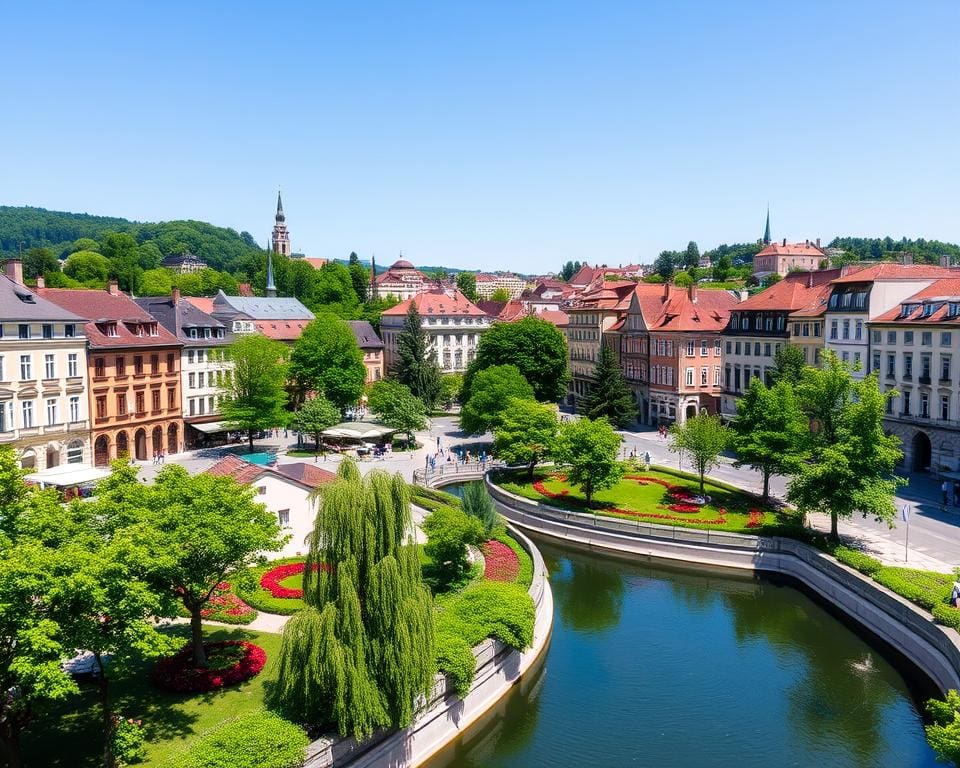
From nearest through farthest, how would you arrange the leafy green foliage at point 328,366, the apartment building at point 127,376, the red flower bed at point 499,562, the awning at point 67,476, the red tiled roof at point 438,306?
1. the red flower bed at point 499,562
2. the awning at point 67,476
3. the apartment building at point 127,376
4. the leafy green foliage at point 328,366
5. the red tiled roof at point 438,306

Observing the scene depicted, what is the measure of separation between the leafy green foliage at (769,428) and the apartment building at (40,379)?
3983 cm

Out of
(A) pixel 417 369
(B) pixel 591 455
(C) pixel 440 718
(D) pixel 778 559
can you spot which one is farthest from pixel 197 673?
(A) pixel 417 369

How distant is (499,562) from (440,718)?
38.2ft

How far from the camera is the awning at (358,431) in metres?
60.0

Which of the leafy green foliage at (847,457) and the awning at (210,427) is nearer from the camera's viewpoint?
the leafy green foliage at (847,457)

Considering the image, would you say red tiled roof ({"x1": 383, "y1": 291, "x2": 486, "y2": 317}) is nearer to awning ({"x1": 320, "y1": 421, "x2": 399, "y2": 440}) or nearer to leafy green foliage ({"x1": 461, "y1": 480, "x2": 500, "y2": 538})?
awning ({"x1": 320, "y1": 421, "x2": 399, "y2": 440})

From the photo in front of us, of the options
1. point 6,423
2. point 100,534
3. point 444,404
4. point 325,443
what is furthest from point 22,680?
point 444,404

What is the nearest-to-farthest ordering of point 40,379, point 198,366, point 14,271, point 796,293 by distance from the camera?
point 40,379 < point 14,271 < point 198,366 < point 796,293

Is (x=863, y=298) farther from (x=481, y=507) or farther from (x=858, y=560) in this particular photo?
(x=481, y=507)

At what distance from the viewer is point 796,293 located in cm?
6294

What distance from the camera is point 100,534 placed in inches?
790

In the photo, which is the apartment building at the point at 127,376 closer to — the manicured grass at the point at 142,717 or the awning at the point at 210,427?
the awning at the point at 210,427

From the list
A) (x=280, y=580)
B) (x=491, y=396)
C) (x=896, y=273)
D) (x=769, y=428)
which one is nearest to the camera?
(x=280, y=580)

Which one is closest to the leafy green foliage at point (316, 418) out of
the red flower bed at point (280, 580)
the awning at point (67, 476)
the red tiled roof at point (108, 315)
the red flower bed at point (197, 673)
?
the red tiled roof at point (108, 315)
